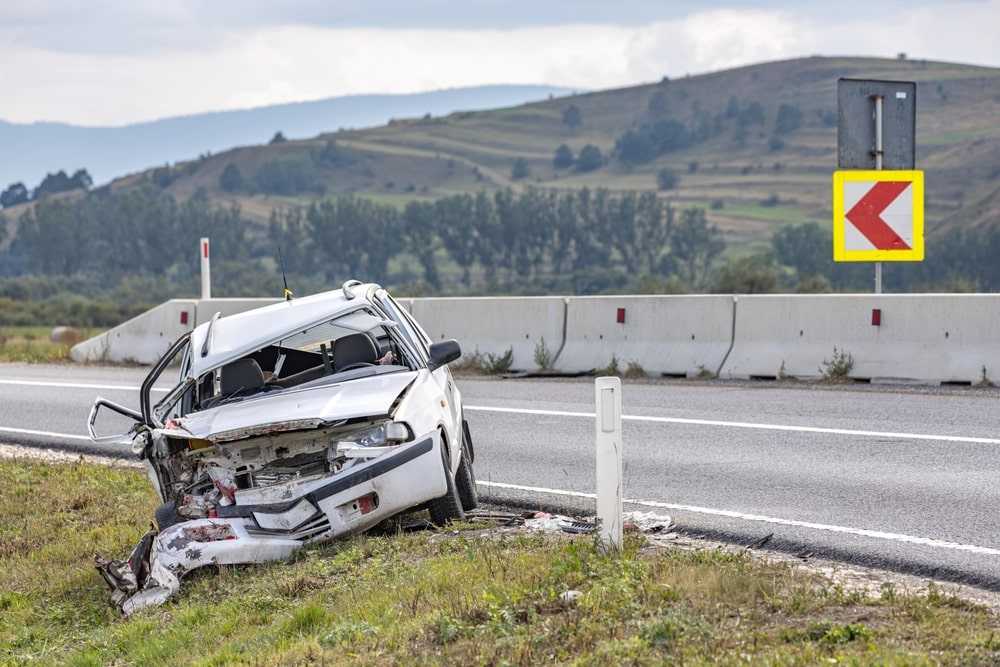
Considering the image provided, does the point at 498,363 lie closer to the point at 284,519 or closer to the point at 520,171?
the point at 284,519

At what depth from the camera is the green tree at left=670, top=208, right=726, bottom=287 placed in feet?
439

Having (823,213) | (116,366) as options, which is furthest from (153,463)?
(823,213)

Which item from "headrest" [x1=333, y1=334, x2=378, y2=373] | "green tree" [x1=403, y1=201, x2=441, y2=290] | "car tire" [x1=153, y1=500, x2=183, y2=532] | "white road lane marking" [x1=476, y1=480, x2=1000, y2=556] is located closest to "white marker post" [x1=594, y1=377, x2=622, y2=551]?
"white road lane marking" [x1=476, y1=480, x2=1000, y2=556]

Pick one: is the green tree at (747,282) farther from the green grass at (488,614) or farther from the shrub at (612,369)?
the green grass at (488,614)

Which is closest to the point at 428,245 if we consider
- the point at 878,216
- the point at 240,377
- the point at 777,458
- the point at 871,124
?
the point at 871,124

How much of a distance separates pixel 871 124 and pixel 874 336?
2.94m

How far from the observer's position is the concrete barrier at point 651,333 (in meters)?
16.0

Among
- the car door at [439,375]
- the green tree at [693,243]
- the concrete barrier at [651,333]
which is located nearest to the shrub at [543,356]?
the concrete barrier at [651,333]

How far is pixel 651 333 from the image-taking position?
16656 millimetres

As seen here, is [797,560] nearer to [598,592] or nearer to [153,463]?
[598,592]

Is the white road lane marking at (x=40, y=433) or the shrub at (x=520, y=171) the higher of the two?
the shrub at (x=520, y=171)

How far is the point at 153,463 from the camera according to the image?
26.9 feet

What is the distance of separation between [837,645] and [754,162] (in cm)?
18006

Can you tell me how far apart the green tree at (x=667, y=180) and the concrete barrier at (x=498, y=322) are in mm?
154308
